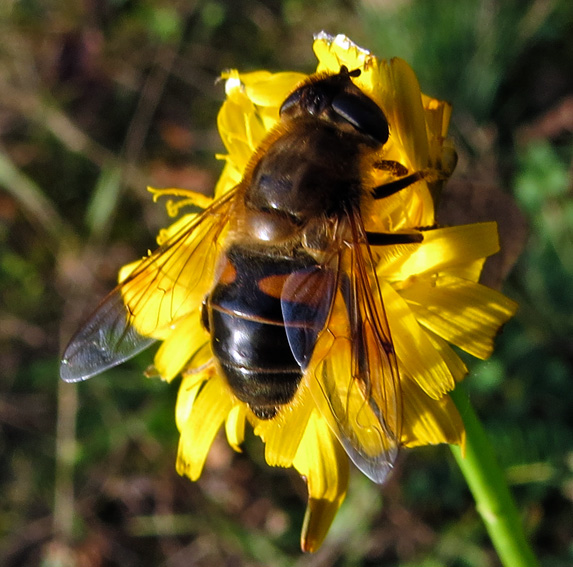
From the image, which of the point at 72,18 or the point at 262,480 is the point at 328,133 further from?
the point at 72,18

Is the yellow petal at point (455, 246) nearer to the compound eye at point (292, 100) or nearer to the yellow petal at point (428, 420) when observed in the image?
the yellow petal at point (428, 420)

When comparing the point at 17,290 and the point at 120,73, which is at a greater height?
the point at 120,73

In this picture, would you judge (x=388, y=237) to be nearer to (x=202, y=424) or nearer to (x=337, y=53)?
(x=337, y=53)

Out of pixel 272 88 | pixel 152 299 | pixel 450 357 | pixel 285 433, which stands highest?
pixel 272 88

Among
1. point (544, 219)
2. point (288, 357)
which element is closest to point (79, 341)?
point (288, 357)

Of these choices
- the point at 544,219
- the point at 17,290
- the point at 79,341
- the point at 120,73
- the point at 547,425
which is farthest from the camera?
the point at 120,73

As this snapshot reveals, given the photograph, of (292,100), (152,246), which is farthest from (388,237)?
(152,246)
